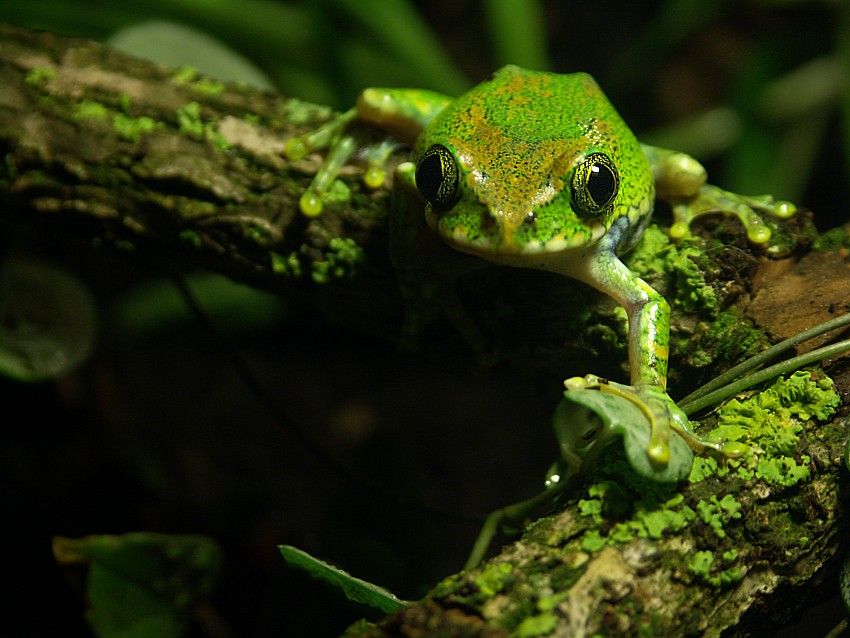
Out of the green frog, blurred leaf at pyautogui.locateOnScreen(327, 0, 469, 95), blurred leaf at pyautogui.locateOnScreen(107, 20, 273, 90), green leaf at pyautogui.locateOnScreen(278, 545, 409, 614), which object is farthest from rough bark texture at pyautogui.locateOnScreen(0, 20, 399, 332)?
blurred leaf at pyautogui.locateOnScreen(327, 0, 469, 95)

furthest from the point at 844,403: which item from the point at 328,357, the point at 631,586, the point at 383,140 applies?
the point at 328,357

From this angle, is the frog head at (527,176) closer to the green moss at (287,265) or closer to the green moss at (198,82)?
the green moss at (287,265)

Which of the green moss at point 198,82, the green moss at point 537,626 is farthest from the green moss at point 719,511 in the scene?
the green moss at point 198,82

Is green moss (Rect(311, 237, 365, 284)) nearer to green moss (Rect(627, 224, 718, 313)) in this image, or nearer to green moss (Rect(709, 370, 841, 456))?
green moss (Rect(627, 224, 718, 313))

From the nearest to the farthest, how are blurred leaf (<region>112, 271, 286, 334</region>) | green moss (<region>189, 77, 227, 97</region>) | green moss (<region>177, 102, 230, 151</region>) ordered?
green moss (<region>177, 102, 230, 151</region>), green moss (<region>189, 77, 227, 97</region>), blurred leaf (<region>112, 271, 286, 334</region>)

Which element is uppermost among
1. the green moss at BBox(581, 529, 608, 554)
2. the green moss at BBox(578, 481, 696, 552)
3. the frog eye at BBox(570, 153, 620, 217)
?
the frog eye at BBox(570, 153, 620, 217)

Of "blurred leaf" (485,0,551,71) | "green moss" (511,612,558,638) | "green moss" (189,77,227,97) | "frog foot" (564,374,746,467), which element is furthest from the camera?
"blurred leaf" (485,0,551,71)
